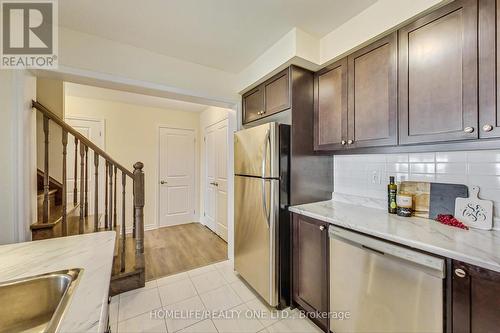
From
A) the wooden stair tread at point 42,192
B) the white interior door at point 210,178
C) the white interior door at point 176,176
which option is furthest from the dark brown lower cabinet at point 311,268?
the white interior door at point 176,176

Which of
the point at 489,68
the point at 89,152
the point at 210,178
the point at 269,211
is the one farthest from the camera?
the point at 210,178

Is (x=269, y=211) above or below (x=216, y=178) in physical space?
below

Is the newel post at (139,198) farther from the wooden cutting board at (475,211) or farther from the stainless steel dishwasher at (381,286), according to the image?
the wooden cutting board at (475,211)

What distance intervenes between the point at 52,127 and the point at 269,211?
9.01 feet

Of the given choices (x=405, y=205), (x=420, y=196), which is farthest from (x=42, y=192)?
(x=420, y=196)

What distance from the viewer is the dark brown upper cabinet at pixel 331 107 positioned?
5.74ft

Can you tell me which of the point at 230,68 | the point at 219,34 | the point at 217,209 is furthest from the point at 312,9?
the point at 217,209

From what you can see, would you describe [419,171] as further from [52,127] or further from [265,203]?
[52,127]

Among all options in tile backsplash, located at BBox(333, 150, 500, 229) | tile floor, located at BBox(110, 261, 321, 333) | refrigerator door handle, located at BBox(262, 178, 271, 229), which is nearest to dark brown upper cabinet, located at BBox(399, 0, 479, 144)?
tile backsplash, located at BBox(333, 150, 500, 229)

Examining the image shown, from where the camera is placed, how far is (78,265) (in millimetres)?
865

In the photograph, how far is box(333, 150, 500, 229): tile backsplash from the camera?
49.4 inches

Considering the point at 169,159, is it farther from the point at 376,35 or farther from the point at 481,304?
the point at 481,304

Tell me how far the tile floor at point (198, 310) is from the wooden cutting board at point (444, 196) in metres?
1.26

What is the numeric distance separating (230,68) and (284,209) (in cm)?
177
